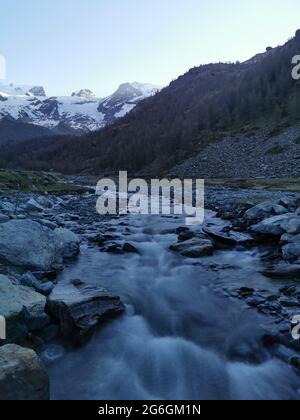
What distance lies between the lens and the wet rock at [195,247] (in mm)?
14086

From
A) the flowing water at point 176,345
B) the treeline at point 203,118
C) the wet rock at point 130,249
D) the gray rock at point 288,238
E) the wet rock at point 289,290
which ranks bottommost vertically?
the flowing water at point 176,345

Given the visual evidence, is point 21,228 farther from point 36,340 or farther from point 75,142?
point 75,142

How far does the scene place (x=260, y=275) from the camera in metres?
11.5

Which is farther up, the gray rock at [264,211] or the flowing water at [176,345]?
the gray rock at [264,211]

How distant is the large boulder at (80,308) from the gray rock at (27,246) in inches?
81.6

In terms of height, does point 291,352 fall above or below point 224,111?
below

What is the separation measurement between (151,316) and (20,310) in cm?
373

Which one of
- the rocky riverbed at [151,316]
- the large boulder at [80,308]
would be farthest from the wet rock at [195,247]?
the large boulder at [80,308]

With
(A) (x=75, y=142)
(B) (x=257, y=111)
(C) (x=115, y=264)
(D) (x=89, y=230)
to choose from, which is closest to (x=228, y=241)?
(C) (x=115, y=264)

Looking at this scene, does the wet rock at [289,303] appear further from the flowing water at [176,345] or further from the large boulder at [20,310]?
the large boulder at [20,310]

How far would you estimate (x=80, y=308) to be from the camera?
26.2 ft

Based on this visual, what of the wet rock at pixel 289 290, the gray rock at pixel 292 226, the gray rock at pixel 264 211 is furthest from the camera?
the gray rock at pixel 264 211

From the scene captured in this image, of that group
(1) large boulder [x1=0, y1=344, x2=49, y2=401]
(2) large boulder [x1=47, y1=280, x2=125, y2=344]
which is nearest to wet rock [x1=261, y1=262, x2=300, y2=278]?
(2) large boulder [x1=47, y1=280, x2=125, y2=344]
